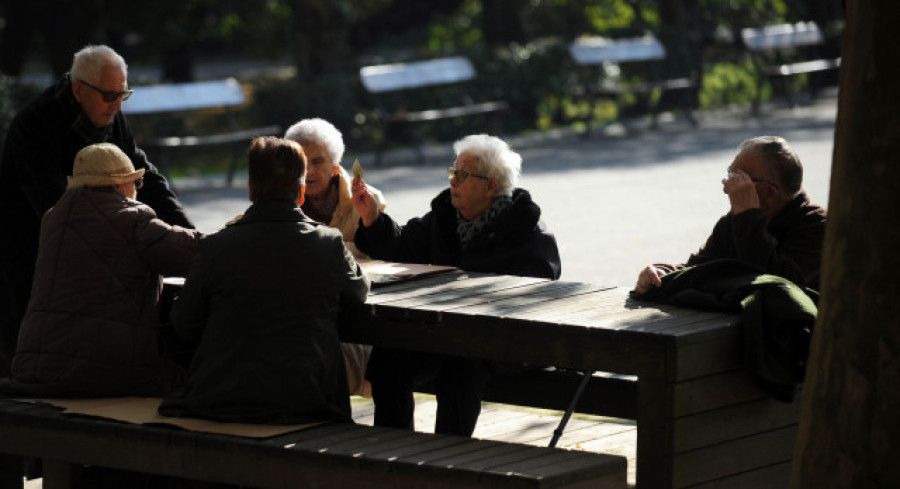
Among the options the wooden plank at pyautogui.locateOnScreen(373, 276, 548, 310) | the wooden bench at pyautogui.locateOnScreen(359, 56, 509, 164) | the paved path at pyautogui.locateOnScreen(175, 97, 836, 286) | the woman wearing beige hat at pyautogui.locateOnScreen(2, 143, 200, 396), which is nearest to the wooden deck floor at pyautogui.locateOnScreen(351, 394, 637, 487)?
the wooden plank at pyautogui.locateOnScreen(373, 276, 548, 310)

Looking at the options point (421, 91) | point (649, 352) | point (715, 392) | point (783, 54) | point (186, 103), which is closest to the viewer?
point (649, 352)

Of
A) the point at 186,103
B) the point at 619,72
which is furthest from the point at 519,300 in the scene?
the point at 619,72

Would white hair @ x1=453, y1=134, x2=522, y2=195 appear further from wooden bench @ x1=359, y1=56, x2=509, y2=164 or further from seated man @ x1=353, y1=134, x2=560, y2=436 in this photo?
wooden bench @ x1=359, y1=56, x2=509, y2=164

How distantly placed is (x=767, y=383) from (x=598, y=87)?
17813 mm

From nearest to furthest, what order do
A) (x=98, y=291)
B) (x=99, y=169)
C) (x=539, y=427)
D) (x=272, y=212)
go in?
1. (x=272, y=212)
2. (x=98, y=291)
3. (x=99, y=169)
4. (x=539, y=427)

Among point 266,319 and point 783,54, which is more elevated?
point 783,54

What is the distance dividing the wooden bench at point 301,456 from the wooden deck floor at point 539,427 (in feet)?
5.51

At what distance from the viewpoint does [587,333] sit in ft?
16.4

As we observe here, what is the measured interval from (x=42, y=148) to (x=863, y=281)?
349cm

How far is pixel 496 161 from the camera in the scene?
652 cm

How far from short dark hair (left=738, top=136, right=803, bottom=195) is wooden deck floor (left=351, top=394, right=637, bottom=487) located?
4.47ft

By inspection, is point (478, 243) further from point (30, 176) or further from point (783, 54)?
point (783, 54)

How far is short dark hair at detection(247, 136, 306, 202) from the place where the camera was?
5.39 m

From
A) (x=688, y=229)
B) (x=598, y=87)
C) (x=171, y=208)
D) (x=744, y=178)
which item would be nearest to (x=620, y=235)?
(x=688, y=229)
